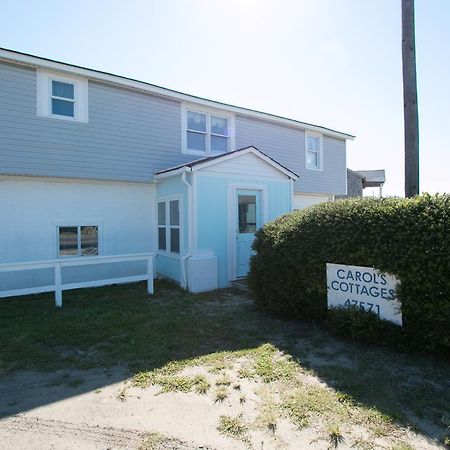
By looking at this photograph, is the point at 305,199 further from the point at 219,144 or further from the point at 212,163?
the point at 212,163

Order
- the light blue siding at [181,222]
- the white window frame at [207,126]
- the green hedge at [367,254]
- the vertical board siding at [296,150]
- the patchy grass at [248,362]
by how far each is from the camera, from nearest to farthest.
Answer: the patchy grass at [248,362]
the green hedge at [367,254]
the light blue siding at [181,222]
the white window frame at [207,126]
the vertical board siding at [296,150]

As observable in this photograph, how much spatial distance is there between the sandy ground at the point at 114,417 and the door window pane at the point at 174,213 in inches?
216

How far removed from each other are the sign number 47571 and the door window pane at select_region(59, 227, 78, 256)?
23.2ft

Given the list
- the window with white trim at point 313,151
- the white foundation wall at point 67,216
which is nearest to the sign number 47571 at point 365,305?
the white foundation wall at point 67,216

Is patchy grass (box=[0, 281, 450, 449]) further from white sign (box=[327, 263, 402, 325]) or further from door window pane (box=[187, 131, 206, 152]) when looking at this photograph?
door window pane (box=[187, 131, 206, 152])

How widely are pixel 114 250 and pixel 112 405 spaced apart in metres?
A: 6.77

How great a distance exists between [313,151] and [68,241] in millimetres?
9797

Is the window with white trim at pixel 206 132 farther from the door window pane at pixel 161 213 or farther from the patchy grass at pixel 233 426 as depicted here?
the patchy grass at pixel 233 426

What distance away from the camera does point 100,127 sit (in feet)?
29.9

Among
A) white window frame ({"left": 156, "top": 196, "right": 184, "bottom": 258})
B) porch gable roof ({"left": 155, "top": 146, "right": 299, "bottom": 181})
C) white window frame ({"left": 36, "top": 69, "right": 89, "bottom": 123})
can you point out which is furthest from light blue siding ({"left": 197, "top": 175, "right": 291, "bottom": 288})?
white window frame ({"left": 36, "top": 69, "right": 89, "bottom": 123})

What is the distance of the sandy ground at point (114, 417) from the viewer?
9.09 ft

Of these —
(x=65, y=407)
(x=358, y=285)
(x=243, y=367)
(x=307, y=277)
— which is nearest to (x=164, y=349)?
(x=243, y=367)

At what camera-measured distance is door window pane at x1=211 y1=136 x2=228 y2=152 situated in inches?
436

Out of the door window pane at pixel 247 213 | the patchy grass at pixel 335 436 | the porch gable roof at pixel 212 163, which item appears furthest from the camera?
the door window pane at pixel 247 213
